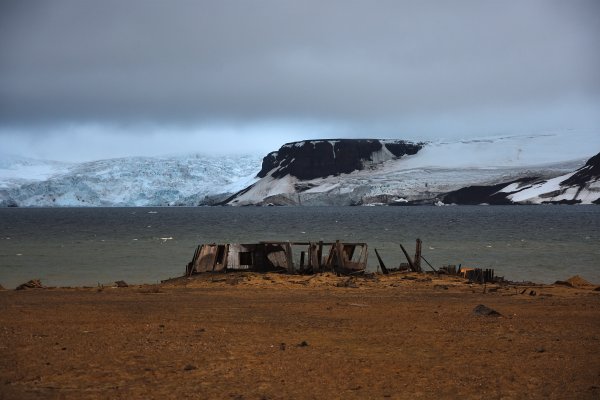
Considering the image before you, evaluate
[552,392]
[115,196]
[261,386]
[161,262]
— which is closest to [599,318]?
[552,392]

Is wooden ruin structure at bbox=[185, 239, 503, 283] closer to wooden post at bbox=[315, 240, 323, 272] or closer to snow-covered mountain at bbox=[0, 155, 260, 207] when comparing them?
wooden post at bbox=[315, 240, 323, 272]

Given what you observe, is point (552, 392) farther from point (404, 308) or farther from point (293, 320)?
point (404, 308)

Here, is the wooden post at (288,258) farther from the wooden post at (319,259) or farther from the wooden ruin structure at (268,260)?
the wooden post at (319,259)

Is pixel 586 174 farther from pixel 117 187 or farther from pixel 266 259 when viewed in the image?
pixel 266 259

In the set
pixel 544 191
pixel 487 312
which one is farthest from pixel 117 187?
pixel 487 312

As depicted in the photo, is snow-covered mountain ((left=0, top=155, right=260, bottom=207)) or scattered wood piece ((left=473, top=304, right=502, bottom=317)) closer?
scattered wood piece ((left=473, top=304, right=502, bottom=317))

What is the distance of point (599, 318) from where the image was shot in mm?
13805

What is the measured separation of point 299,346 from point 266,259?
42.8ft

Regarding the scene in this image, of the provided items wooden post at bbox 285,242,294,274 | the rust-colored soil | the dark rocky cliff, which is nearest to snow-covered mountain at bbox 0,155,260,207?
the dark rocky cliff

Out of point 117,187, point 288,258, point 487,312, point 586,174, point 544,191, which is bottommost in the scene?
point 487,312

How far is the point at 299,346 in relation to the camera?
10.8 m

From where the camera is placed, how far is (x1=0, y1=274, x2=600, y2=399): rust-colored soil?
8.41 meters

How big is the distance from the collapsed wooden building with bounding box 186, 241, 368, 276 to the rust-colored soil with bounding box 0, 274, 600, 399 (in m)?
5.47

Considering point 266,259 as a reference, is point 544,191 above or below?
above
